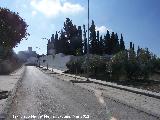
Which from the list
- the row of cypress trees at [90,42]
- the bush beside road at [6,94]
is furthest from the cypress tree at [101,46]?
the bush beside road at [6,94]

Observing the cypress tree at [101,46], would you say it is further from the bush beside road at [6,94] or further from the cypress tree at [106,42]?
the bush beside road at [6,94]

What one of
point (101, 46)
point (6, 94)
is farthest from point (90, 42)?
point (6, 94)

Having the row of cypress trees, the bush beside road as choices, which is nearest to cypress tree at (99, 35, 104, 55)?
the row of cypress trees

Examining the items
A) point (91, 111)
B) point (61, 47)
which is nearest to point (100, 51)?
point (61, 47)

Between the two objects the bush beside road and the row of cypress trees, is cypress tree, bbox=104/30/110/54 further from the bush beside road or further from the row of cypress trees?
the bush beside road

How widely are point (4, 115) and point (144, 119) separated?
4.61m

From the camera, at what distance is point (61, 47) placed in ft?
447

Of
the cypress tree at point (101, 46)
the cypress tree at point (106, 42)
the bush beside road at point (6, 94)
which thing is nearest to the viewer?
the bush beside road at point (6, 94)

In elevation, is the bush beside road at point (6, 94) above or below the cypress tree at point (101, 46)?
below

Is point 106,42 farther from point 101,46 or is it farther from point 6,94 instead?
point 6,94

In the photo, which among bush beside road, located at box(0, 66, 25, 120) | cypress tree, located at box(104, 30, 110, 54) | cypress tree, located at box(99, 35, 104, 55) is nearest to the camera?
bush beside road, located at box(0, 66, 25, 120)

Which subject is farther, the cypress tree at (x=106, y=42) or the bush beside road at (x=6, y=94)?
the cypress tree at (x=106, y=42)

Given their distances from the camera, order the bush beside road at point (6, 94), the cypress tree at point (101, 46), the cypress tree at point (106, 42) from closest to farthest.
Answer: the bush beside road at point (6, 94) → the cypress tree at point (101, 46) → the cypress tree at point (106, 42)

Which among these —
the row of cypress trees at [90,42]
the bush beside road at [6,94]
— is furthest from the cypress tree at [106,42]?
the bush beside road at [6,94]
